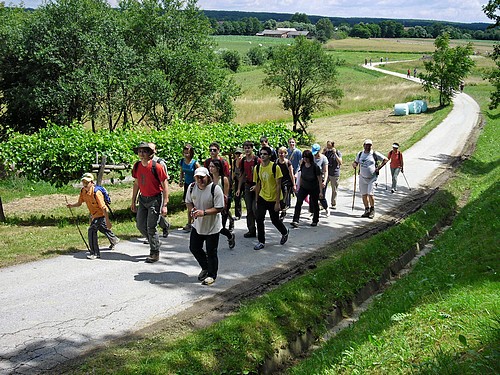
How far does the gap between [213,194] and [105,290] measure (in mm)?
2124

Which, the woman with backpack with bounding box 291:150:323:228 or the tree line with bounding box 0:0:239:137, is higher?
the tree line with bounding box 0:0:239:137

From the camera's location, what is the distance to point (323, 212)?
14.6 metres

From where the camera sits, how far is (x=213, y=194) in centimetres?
853

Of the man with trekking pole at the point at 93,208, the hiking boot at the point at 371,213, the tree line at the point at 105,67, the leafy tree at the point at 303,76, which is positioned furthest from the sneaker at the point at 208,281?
the leafy tree at the point at 303,76

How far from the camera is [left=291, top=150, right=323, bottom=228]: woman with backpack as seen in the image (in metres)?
12.6

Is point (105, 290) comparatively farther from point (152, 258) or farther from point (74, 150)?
point (74, 150)

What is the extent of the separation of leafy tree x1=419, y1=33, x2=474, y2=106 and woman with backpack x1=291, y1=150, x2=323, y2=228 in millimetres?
43322

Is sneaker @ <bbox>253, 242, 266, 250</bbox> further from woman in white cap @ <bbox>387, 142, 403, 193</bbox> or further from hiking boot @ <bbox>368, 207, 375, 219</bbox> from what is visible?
woman in white cap @ <bbox>387, 142, 403, 193</bbox>

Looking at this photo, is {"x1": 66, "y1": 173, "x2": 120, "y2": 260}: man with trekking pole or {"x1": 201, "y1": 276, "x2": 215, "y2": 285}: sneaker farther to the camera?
{"x1": 66, "y1": 173, "x2": 120, "y2": 260}: man with trekking pole

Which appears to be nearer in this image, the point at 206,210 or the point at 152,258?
the point at 206,210

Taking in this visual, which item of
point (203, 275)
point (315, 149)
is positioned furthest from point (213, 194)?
point (315, 149)

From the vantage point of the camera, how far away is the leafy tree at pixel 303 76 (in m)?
38.6

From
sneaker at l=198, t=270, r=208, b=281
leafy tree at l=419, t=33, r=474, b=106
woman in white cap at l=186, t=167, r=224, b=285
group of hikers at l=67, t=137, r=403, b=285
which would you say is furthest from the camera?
leafy tree at l=419, t=33, r=474, b=106

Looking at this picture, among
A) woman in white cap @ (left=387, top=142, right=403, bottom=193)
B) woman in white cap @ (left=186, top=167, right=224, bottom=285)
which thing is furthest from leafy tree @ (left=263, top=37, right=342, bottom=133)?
woman in white cap @ (left=186, top=167, right=224, bottom=285)
